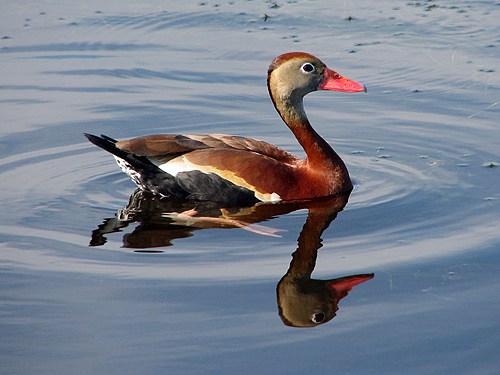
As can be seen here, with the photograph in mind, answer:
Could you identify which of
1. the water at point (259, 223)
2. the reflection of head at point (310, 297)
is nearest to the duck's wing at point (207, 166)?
the water at point (259, 223)

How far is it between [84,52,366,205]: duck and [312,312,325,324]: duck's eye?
6.66 feet

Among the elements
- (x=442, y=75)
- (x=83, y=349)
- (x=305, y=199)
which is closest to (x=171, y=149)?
(x=305, y=199)

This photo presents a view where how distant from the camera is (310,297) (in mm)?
4641

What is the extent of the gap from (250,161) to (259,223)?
0.68m

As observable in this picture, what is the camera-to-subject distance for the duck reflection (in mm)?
4531

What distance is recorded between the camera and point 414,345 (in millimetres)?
4027

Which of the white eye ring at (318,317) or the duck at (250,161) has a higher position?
the duck at (250,161)

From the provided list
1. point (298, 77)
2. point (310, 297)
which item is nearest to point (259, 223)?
point (310, 297)

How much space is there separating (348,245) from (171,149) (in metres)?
1.96

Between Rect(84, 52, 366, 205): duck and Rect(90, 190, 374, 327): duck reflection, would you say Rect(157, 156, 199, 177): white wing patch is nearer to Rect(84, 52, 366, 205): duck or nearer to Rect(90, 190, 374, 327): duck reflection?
Rect(84, 52, 366, 205): duck

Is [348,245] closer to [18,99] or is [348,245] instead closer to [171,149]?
[171,149]

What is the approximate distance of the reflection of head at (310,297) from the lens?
437 centimetres

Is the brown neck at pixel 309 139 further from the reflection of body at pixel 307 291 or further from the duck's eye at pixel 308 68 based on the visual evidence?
the reflection of body at pixel 307 291

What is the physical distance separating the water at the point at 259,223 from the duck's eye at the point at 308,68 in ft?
3.66
